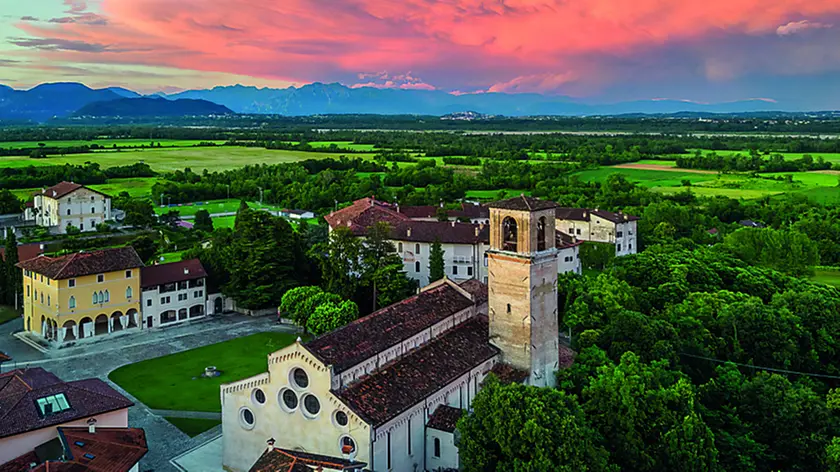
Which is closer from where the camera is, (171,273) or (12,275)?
(171,273)

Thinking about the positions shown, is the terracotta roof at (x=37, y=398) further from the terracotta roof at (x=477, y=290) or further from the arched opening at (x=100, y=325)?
the arched opening at (x=100, y=325)

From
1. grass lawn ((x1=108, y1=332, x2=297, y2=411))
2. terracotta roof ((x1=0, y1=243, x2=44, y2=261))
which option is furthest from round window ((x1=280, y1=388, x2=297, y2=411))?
terracotta roof ((x1=0, y1=243, x2=44, y2=261))

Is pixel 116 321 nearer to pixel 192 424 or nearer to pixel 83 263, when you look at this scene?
pixel 83 263

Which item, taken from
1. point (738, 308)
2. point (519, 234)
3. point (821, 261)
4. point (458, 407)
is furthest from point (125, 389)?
point (821, 261)

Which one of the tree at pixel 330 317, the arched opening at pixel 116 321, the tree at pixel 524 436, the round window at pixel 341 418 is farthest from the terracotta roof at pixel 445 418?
the arched opening at pixel 116 321

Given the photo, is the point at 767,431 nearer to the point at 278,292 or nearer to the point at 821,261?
the point at 278,292

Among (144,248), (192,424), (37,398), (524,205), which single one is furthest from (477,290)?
(144,248)
